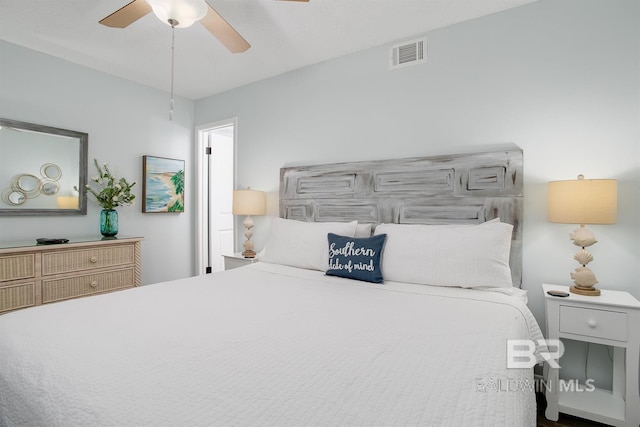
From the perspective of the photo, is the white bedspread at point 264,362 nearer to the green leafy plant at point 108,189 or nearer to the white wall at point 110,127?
the green leafy plant at point 108,189

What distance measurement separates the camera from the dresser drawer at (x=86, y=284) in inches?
101

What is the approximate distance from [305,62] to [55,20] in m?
1.91

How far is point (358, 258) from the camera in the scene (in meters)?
2.12

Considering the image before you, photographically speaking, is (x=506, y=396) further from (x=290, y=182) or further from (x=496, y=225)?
(x=290, y=182)

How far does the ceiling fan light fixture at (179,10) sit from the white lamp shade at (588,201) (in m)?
2.19

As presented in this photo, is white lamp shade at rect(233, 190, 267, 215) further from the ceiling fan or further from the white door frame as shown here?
the ceiling fan

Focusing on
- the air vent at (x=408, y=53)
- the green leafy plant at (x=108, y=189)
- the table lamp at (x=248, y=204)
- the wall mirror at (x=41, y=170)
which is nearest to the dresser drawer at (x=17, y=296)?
the wall mirror at (x=41, y=170)

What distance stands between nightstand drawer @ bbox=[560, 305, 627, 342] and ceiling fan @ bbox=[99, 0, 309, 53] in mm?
2493

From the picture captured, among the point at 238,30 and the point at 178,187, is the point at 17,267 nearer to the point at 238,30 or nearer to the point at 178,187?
the point at 178,187

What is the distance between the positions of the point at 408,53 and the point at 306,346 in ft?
7.86

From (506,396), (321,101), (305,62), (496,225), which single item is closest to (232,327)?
(506,396)

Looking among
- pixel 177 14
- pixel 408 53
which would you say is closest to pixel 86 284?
pixel 177 14

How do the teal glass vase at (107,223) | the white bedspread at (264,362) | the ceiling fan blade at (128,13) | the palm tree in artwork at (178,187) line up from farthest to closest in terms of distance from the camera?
1. the palm tree in artwork at (178,187)
2. the teal glass vase at (107,223)
3. the ceiling fan blade at (128,13)
4. the white bedspread at (264,362)

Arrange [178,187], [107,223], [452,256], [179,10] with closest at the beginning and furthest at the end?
[179,10] → [452,256] → [107,223] → [178,187]
